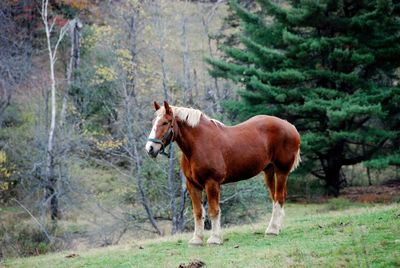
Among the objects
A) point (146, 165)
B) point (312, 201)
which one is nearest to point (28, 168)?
point (146, 165)

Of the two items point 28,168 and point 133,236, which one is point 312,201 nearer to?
point 133,236

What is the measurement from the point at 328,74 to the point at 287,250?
50.3 ft

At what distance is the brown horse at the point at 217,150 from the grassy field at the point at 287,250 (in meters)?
0.60

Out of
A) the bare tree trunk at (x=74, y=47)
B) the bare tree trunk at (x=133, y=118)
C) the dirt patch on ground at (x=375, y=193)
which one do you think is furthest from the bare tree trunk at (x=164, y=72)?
the bare tree trunk at (x=74, y=47)

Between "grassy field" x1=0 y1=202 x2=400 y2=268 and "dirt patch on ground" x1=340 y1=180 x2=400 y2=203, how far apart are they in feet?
40.0

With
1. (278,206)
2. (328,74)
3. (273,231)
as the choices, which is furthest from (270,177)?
(328,74)

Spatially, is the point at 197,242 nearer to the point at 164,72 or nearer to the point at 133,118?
the point at 164,72

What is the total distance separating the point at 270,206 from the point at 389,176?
427 inches

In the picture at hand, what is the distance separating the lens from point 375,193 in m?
23.1

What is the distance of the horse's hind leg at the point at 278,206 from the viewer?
30.9 ft

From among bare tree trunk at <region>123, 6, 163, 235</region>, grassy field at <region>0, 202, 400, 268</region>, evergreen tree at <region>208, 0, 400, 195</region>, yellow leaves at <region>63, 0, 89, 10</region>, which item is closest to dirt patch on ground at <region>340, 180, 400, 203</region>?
evergreen tree at <region>208, 0, 400, 195</region>

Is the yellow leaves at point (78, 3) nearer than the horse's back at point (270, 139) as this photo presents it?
No

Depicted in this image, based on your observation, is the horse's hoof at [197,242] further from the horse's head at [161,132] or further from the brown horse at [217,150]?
the horse's head at [161,132]

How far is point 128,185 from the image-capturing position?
19000 millimetres
